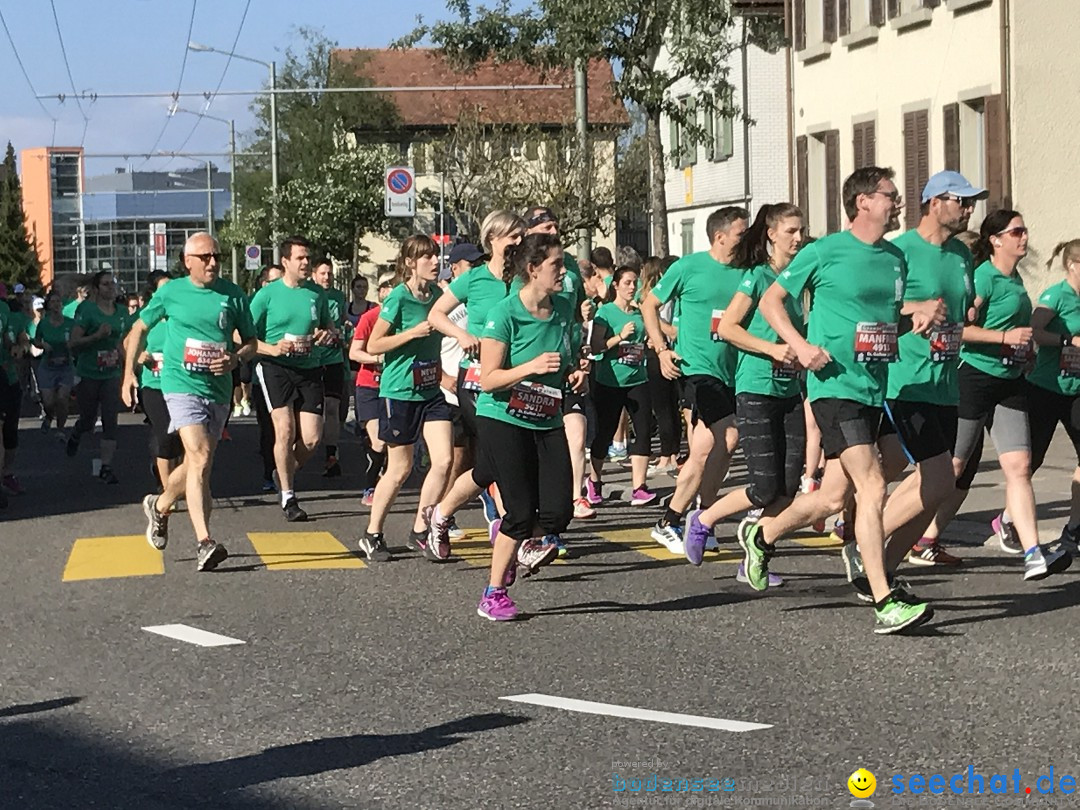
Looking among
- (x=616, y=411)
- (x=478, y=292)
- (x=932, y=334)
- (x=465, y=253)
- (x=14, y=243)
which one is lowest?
(x=616, y=411)

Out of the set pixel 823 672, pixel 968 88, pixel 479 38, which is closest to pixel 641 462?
pixel 823 672

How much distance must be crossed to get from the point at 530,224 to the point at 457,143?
4915 centimetres

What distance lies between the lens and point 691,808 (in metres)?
6.00

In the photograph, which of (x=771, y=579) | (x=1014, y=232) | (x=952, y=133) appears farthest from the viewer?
(x=952, y=133)

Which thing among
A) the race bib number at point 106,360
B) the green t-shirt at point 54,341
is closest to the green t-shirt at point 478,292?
the race bib number at point 106,360

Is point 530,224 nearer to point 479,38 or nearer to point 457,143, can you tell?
point 479,38

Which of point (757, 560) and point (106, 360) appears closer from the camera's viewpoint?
point (757, 560)

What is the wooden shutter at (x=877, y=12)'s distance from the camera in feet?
107

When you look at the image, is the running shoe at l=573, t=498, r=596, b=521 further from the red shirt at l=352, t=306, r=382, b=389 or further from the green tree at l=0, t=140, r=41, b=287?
the green tree at l=0, t=140, r=41, b=287

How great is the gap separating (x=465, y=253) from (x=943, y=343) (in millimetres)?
3714

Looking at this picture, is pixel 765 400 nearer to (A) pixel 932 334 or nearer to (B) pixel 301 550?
(A) pixel 932 334

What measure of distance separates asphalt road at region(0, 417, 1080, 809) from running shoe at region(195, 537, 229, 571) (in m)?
0.11

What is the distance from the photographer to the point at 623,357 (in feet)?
53.0

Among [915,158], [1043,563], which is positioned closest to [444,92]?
[915,158]
